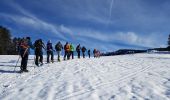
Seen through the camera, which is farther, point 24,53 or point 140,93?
point 24,53

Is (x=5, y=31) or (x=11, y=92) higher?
(x=5, y=31)

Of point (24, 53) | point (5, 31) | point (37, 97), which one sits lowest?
point (37, 97)

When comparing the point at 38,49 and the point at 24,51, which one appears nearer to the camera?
the point at 24,51

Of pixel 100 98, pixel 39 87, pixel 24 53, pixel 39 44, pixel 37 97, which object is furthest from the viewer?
pixel 39 44

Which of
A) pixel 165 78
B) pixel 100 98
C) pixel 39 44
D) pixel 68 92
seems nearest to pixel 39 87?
pixel 68 92

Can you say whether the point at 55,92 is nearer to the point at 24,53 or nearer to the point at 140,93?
→ the point at 140,93

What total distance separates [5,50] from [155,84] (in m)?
94.1

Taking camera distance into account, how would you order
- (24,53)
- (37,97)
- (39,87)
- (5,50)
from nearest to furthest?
1. (37,97)
2. (39,87)
3. (24,53)
4. (5,50)

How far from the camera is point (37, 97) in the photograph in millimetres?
10664

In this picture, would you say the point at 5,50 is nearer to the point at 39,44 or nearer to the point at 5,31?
the point at 5,31

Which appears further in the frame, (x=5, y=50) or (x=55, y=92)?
(x=5, y=50)

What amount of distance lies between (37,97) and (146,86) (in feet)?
13.9

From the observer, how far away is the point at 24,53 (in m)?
18.5

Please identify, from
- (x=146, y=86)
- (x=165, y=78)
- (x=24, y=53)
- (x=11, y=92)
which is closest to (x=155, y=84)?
(x=146, y=86)
